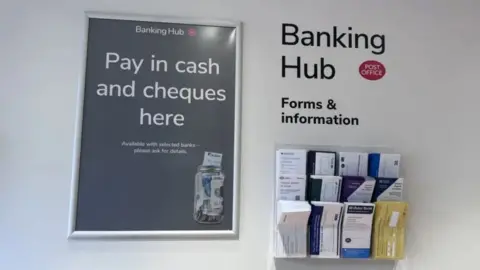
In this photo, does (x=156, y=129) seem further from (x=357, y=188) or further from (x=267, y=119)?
(x=357, y=188)

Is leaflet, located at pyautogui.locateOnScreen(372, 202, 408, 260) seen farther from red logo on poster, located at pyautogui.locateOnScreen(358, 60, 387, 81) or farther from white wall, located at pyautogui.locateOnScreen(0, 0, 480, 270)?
red logo on poster, located at pyautogui.locateOnScreen(358, 60, 387, 81)

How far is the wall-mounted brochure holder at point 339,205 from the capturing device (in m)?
1.81

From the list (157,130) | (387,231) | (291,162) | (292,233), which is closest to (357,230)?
(387,231)

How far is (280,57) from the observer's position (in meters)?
1.96

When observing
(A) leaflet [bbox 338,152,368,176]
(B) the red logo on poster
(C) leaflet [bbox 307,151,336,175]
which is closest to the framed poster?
(C) leaflet [bbox 307,151,336,175]

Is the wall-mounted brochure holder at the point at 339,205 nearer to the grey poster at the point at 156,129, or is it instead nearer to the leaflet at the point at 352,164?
the leaflet at the point at 352,164

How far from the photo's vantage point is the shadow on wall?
1.87 meters

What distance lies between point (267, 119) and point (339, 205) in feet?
1.60

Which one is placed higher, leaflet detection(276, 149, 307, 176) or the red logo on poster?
the red logo on poster

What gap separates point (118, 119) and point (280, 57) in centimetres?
77

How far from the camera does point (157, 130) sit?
1.86 metres

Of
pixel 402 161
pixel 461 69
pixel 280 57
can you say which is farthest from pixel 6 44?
pixel 461 69

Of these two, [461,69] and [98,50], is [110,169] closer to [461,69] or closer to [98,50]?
[98,50]

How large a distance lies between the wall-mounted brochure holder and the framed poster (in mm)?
230
